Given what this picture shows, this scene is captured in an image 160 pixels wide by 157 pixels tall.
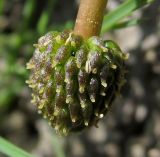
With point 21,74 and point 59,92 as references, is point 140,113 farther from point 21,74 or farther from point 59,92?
point 59,92

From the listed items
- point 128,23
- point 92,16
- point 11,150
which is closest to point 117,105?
point 128,23

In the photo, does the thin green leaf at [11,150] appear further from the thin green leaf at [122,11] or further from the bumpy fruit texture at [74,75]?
the thin green leaf at [122,11]

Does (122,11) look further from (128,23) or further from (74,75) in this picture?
(74,75)

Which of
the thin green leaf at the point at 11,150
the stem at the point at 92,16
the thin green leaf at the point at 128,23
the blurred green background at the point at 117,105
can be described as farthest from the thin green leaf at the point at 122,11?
the blurred green background at the point at 117,105

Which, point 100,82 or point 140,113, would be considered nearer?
point 100,82

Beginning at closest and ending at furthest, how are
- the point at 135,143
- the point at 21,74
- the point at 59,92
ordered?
the point at 59,92
the point at 21,74
the point at 135,143

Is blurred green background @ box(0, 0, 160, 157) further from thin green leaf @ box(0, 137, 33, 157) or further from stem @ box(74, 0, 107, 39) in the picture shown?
stem @ box(74, 0, 107, 39)

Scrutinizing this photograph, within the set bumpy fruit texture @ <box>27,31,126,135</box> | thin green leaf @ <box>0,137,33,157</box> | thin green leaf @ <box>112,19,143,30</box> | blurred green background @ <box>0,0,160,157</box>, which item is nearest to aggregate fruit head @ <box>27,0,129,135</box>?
bumpy fruit texture @ <box>27,31,126,135</box>

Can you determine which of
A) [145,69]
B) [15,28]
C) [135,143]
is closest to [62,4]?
[15,28]
